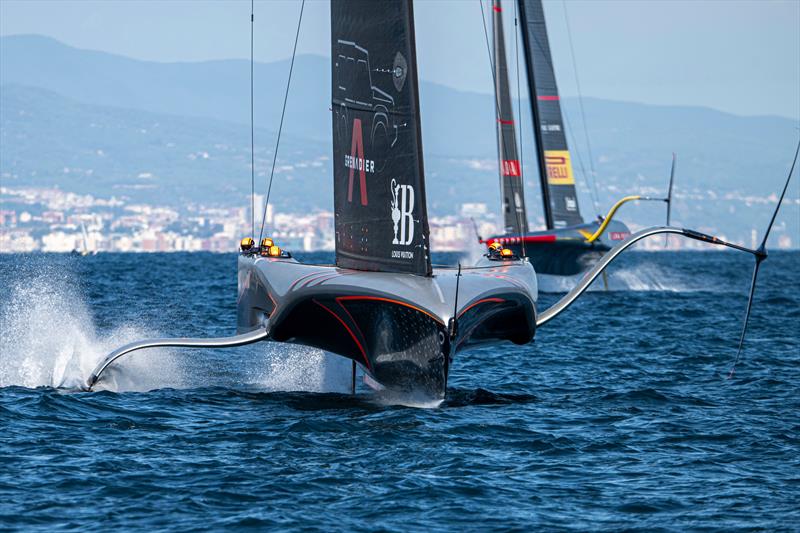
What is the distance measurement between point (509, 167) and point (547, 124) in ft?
12.1

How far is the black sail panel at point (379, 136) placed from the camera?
1298 cm

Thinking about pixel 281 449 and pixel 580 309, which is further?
pixel 580 309

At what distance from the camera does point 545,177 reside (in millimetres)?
39594

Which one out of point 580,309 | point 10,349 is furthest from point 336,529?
point 580,309

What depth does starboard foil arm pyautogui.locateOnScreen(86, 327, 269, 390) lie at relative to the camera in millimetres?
13297

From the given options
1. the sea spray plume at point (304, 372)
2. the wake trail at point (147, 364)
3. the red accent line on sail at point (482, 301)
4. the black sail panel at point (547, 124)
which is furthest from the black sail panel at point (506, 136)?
the red accent line on sail at point (482, 301)

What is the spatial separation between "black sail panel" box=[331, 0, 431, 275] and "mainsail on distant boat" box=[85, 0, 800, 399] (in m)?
0.01

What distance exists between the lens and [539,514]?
914 cm

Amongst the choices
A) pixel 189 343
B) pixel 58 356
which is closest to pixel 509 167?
pixel 58 356

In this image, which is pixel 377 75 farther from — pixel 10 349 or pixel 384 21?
pixel 10 349

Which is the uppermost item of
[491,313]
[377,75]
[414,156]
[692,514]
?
[377,75]

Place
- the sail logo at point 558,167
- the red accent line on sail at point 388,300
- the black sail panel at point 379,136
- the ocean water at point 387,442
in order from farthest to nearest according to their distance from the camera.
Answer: the sail logo at point 558,167
the black sail panel at point 379,136
the red accent line on sail at point 388,300
the ocean water at point 387,442

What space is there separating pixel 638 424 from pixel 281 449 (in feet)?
13.2

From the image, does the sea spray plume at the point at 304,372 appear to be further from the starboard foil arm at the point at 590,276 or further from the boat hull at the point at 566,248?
the boat hull at the point at 566,248
